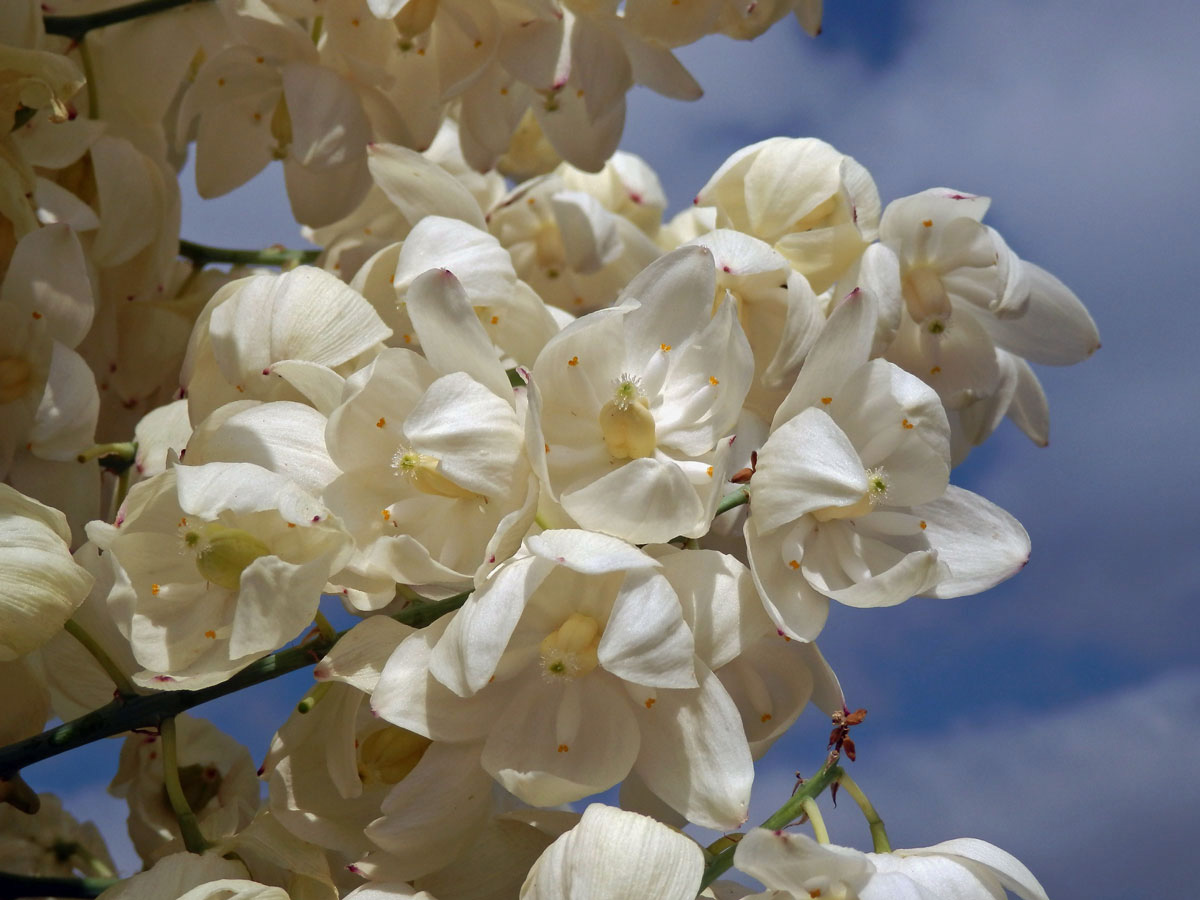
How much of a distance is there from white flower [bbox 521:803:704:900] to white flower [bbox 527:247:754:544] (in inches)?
5.5

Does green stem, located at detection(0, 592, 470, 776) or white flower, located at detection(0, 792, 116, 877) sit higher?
green stem, located at detection(0, 592, 470, 776)

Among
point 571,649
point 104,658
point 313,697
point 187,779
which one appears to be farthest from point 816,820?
point 187,779

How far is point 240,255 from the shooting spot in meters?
0.99

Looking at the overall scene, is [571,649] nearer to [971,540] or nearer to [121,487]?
[971,540]

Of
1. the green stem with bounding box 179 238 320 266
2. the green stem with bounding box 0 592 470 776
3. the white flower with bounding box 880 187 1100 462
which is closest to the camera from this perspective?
the green stem with bounding box 0 592 470 776

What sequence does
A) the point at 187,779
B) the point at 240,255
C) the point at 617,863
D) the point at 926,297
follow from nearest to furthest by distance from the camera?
the point at 617,863 < the point at 926,297 < the point at 187,779 < the point at 240,255

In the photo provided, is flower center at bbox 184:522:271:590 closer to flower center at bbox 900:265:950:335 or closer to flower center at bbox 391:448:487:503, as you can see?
flower center at bbox 391:448:487:503

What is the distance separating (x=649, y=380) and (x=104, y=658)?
11.8 inches

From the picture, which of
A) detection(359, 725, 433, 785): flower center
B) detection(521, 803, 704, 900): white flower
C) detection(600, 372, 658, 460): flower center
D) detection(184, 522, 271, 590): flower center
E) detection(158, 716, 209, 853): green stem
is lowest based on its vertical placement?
detection(158, 716, 209, 853): green stem

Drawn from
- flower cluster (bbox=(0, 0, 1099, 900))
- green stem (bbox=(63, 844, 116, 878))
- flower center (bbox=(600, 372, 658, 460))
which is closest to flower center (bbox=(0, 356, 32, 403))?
flower cluster (bbox=(0, 0, 1099, 900))

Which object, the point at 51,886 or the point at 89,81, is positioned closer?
the point at 51,886

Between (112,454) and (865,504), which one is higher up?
(865,504)

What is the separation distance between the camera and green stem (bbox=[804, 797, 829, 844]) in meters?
0.58

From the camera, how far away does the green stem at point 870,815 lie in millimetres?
592
